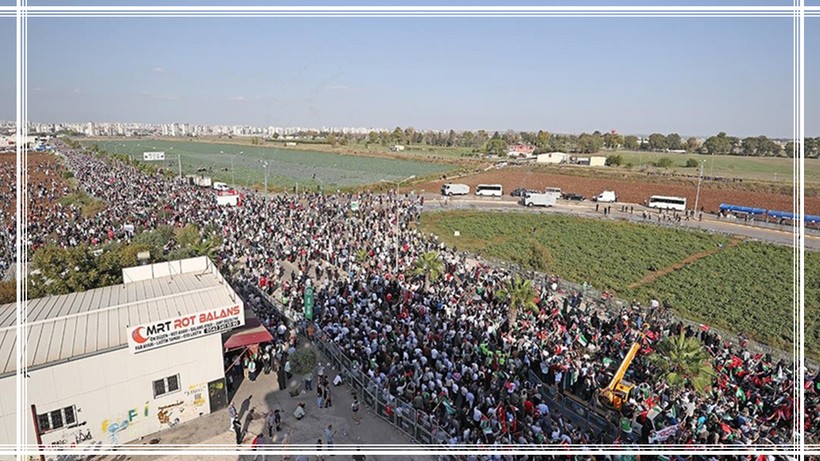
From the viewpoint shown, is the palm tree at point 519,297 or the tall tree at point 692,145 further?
the tall tree at point 692,145

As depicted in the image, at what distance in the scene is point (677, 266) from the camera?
35250 millimetres

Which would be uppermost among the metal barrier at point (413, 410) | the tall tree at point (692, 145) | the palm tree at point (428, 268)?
the tall tree at point (692, 145)

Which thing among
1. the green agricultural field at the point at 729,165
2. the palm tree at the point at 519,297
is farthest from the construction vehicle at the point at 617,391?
the green agricultural field at the point at 729,165

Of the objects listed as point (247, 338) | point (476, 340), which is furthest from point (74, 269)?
point (476, 340)

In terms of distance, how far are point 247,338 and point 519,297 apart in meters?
11.3

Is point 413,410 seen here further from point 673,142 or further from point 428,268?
point 673,142

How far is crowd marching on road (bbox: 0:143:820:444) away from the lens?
558 inches

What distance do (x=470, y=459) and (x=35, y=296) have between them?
60.7 feet

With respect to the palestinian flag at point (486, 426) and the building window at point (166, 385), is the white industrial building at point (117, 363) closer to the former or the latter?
the building window at point (166, 385)

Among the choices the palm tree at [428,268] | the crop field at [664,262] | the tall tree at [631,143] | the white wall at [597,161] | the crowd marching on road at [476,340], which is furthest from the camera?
the tall tree at [631,143]

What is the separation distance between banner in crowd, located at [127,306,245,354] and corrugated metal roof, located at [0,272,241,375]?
262 millimetres

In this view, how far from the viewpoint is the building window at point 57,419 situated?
12617mm

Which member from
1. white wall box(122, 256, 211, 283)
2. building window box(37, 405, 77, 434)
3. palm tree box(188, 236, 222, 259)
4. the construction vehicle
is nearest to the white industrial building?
building window box(37, 405, 77, 434)

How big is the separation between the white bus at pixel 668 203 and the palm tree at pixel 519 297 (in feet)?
126
